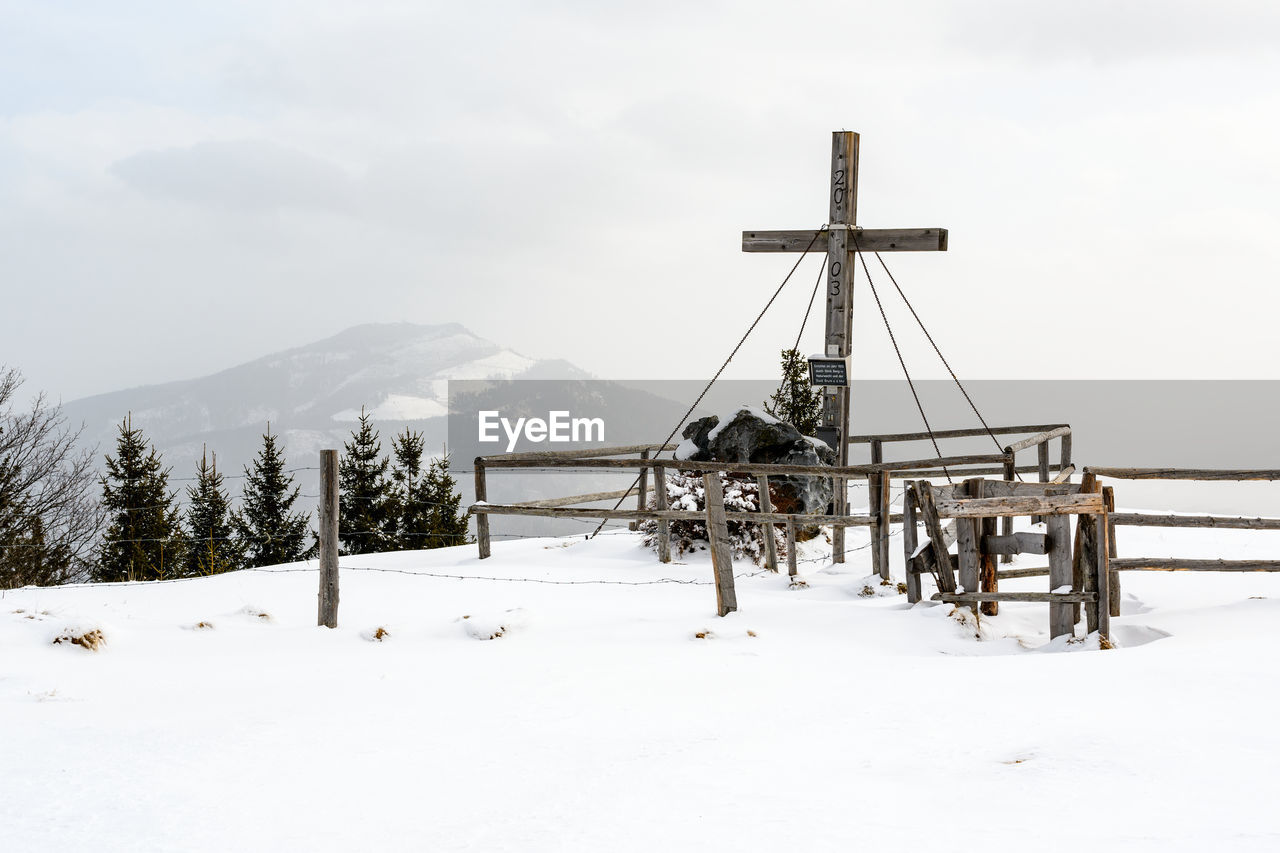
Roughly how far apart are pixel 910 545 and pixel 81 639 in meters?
7.45

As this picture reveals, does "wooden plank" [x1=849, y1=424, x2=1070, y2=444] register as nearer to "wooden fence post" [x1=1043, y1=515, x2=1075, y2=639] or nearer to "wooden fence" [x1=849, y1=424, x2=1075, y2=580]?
"wooden fence" [x1=849, y1=424, x2=1075, y2=580]

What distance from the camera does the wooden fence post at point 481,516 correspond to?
1377 centimetres

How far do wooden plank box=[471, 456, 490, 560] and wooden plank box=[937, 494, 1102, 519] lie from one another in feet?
22.6

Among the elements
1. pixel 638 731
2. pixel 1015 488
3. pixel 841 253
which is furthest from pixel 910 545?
pixel 841 253

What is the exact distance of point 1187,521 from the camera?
31.3 feet

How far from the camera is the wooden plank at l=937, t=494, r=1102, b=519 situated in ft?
28.1

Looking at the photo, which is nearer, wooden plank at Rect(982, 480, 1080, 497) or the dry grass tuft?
the dry grass tuft

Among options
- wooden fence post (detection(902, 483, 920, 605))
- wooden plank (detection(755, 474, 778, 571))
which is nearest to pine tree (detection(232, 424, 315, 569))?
wooden plank (detection(755, 474, 778, 571))

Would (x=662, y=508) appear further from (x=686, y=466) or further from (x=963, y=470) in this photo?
(x=963, y=470)

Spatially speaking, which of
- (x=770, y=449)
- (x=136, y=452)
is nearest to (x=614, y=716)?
(x=770, y=449)

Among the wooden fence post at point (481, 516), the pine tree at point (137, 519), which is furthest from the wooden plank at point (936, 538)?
the pine tree at point (137, 519)

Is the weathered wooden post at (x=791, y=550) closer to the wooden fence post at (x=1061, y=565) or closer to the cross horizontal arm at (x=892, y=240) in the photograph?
the wooden fence post at (x=1061, y=565)

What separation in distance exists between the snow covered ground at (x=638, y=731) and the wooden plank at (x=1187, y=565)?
45 cm

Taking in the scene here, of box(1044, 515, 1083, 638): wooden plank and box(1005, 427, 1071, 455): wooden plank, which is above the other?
box(1005, 427, 1071, 455): wooden plank
